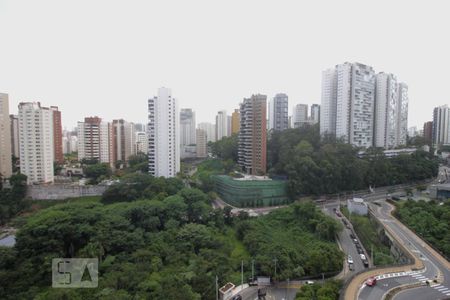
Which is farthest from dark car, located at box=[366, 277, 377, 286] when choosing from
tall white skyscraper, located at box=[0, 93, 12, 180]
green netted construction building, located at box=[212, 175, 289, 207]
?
tall white skyscraper, located at box=[0, 93, 12, 180]

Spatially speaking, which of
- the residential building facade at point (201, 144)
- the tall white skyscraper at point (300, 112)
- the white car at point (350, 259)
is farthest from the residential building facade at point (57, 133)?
the tall white skyscraper at point (300, 112)

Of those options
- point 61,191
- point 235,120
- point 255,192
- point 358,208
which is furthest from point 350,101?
point 61,191

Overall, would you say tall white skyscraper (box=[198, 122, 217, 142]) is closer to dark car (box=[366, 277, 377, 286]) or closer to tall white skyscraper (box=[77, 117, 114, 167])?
tall white skyscraper (box=[77, 117, 114, 167])

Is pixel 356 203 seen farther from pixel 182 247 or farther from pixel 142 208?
pixel 142 208

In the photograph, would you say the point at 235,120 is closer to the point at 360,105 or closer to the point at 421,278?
the point at 360,105

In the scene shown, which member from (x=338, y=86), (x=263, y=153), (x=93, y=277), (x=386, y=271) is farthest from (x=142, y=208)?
(x=338, y=86)

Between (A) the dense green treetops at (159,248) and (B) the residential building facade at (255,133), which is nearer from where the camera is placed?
(A) the dense green treetops at (159,248)

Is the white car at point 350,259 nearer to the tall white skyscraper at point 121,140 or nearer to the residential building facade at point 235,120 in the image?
the tall white skyscraper at point 121,140
